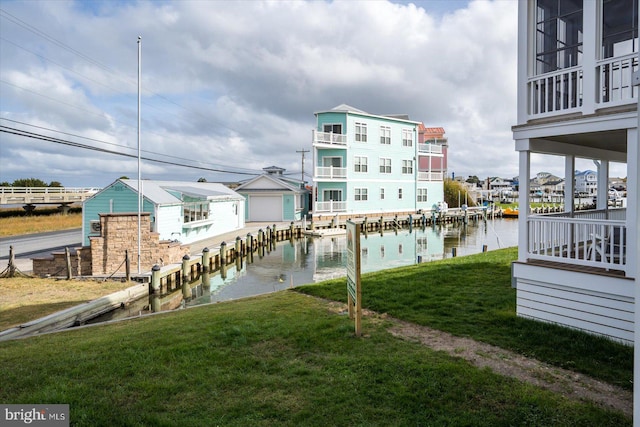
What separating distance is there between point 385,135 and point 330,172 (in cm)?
871

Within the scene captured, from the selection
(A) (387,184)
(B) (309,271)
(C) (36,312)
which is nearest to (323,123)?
(A) (387,184)

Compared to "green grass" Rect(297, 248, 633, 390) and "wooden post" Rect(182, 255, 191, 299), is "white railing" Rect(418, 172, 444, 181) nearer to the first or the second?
"green grass" Rect(297, 248, 633, 390)

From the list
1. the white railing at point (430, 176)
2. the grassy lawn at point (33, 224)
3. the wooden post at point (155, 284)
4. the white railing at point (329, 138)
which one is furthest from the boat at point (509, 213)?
the wooden post at point (155, 284)

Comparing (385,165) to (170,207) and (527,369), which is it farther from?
(527,369)

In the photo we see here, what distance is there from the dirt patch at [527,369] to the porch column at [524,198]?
240 centimetres

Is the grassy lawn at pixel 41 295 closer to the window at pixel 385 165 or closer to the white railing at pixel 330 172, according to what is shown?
the white railing at pixel 330 172

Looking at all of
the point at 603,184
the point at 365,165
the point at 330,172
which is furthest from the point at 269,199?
the point at 603,184

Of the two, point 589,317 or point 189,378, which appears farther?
point 589,317

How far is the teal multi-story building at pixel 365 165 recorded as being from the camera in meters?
40.0

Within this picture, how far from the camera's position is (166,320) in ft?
31.4

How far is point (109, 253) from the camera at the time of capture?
17188 millimetres

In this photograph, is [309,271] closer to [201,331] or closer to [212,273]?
[212,273]

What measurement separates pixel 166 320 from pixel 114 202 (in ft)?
46.3

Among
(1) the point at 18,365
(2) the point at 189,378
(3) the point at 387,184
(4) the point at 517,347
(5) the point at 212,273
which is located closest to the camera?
(2) the point at 189,378
